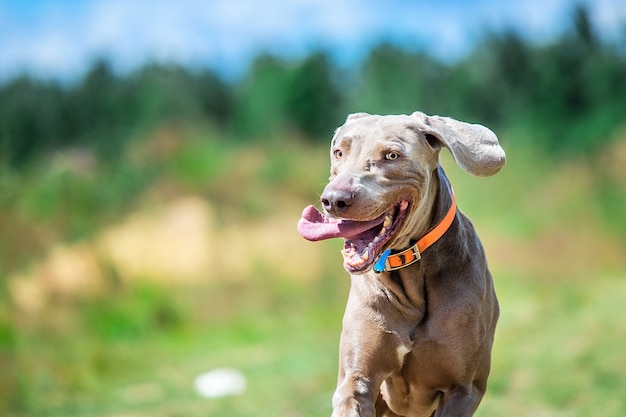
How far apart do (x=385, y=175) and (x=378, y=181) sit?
2.1 inches

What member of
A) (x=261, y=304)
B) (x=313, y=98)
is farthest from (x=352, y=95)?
(x=261, y=304)

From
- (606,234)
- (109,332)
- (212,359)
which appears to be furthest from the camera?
(606,234)

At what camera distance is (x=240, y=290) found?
13.5m

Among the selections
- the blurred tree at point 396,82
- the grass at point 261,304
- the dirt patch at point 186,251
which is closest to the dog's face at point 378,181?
the grass at point 261,304

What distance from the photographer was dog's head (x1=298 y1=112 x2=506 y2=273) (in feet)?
12.3

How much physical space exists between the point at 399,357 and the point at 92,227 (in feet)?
31.7

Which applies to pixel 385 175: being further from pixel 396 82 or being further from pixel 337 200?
pixel 396 82

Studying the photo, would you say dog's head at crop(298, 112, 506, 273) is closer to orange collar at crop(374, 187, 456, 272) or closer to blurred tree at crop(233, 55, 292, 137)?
orange collar at crop(374, 187, 456, 272)

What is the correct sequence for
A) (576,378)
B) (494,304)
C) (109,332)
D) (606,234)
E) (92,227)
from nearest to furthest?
(494,304), (576,378), (109,332), (92,227), (606,234)

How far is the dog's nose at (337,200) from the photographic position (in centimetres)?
365

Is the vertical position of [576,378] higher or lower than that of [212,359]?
lower

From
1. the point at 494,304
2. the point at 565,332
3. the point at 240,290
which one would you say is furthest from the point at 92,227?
the point at 494,304

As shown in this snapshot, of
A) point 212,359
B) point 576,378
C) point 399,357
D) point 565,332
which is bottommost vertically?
point 399,357

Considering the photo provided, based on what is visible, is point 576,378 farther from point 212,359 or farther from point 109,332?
point 109,332
